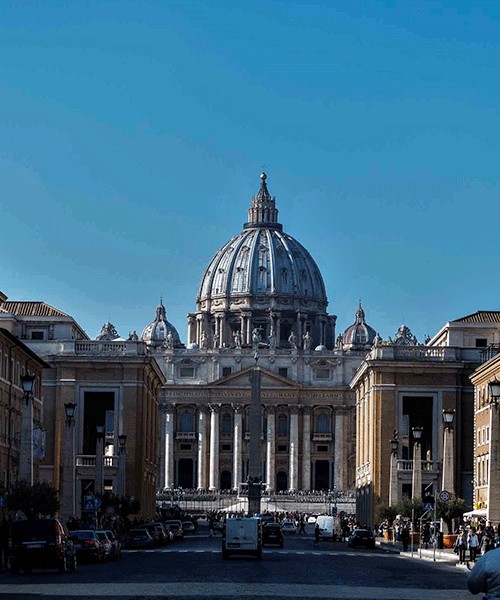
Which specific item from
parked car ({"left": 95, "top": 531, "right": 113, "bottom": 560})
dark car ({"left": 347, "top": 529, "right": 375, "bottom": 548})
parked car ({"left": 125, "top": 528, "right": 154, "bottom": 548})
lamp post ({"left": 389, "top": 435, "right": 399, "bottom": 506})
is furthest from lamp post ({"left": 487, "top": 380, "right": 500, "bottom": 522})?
lamp post ({"left": 389, "top": 435, "right": 399, "bottom": 506})

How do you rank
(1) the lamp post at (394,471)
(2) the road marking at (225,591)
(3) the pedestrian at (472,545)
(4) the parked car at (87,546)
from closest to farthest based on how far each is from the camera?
(2) the road marking at (225,591), (4) the parked car at (87,546), (3) the pedestrian at (472,545), (1) the lamp post at (394,471)

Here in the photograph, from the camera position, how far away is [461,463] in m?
126

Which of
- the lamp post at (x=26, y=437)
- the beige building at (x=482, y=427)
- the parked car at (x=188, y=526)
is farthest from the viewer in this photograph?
the parked car at (x=188, y=526)

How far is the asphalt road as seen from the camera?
3609 cm

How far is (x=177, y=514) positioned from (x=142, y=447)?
79.1 ft

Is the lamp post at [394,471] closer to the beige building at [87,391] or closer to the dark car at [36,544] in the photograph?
the beige building at [87,391]

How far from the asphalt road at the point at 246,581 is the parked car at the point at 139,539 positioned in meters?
21.4

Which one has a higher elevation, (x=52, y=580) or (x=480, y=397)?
(x=480, y=397)

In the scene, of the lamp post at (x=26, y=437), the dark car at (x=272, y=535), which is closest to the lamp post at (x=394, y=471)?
the dark car at (x=272, y=535)

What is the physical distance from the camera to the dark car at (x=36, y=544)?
47.2m

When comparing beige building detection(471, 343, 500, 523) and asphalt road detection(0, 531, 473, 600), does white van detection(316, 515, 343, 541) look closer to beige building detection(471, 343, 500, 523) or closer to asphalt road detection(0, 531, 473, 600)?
beige building detection(471, 343, 500, 523)

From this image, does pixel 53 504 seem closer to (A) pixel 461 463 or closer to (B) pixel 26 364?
(B) pixel 26 364

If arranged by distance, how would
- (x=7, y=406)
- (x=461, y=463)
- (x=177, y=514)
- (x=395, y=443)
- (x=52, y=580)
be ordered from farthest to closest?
(x=177, y=514), (x=461, y=463), (x=395, y=443), (x=7, y=406), (x=52, y=580)

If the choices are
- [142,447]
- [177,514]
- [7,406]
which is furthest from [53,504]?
[177,514]
